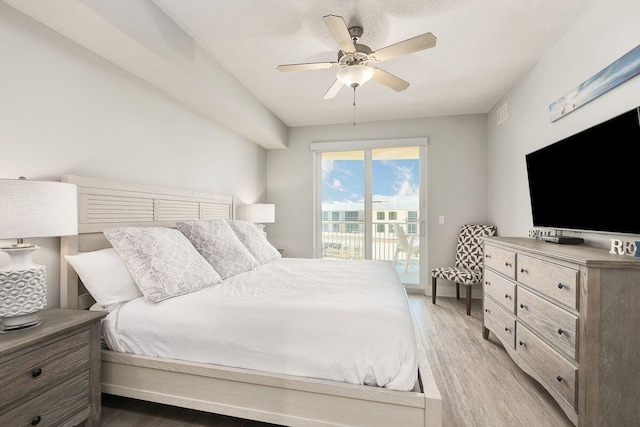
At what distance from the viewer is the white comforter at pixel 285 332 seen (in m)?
1.34

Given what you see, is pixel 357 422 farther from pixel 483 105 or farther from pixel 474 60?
pixel 483 105

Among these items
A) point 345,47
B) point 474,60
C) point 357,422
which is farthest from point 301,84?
point 357,422

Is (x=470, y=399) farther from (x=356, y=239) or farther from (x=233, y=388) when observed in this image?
(x=356, y=239)

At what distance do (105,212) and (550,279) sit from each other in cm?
294

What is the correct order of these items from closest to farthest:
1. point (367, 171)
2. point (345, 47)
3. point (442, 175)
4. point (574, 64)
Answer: point (345, 47), point (574, 64), point (442, 175), point (367, 171)

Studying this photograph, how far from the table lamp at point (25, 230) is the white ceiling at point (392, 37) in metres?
1.51

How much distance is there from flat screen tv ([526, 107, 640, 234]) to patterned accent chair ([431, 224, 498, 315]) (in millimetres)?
1388

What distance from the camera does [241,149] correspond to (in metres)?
4.11

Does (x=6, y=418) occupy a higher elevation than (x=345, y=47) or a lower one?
lower

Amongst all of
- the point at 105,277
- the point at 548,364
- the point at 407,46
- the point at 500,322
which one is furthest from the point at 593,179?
the point at 105,277

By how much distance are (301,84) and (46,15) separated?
6.88 feet

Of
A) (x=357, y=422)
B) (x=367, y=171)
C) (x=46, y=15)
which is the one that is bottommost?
(x=357, y=422)

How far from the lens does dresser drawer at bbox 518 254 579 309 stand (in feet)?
5.03

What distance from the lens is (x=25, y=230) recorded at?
4.11ft
